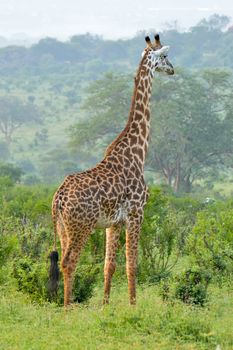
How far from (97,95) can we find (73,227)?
2847cm

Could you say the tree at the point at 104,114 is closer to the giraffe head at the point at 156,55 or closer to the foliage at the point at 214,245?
the foliage at the point at 214,245

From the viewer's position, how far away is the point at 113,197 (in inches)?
299

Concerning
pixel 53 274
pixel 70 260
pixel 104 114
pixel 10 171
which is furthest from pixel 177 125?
pixel 70 260

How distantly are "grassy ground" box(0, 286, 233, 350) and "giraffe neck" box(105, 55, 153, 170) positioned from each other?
146 centimetres

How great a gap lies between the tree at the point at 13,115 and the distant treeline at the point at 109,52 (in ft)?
54.2

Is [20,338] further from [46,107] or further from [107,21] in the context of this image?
[107,21]

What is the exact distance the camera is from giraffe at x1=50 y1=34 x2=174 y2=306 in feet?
24.0

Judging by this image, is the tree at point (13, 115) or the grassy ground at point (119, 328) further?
the tree at point (13, 115)

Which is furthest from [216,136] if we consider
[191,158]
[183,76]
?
[183,76]

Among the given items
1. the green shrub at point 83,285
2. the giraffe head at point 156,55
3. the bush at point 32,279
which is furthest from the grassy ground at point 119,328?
the giraffe head at point 156,55

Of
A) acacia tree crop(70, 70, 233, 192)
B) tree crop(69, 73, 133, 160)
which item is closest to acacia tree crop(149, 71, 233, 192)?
acacia tree crop(70, 70, 233, 192)

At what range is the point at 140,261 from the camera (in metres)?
10.5

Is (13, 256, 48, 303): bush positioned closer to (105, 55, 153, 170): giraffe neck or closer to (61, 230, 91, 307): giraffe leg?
(61, 230, 91, 307): giraffe leg

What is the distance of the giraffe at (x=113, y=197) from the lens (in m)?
7.30
